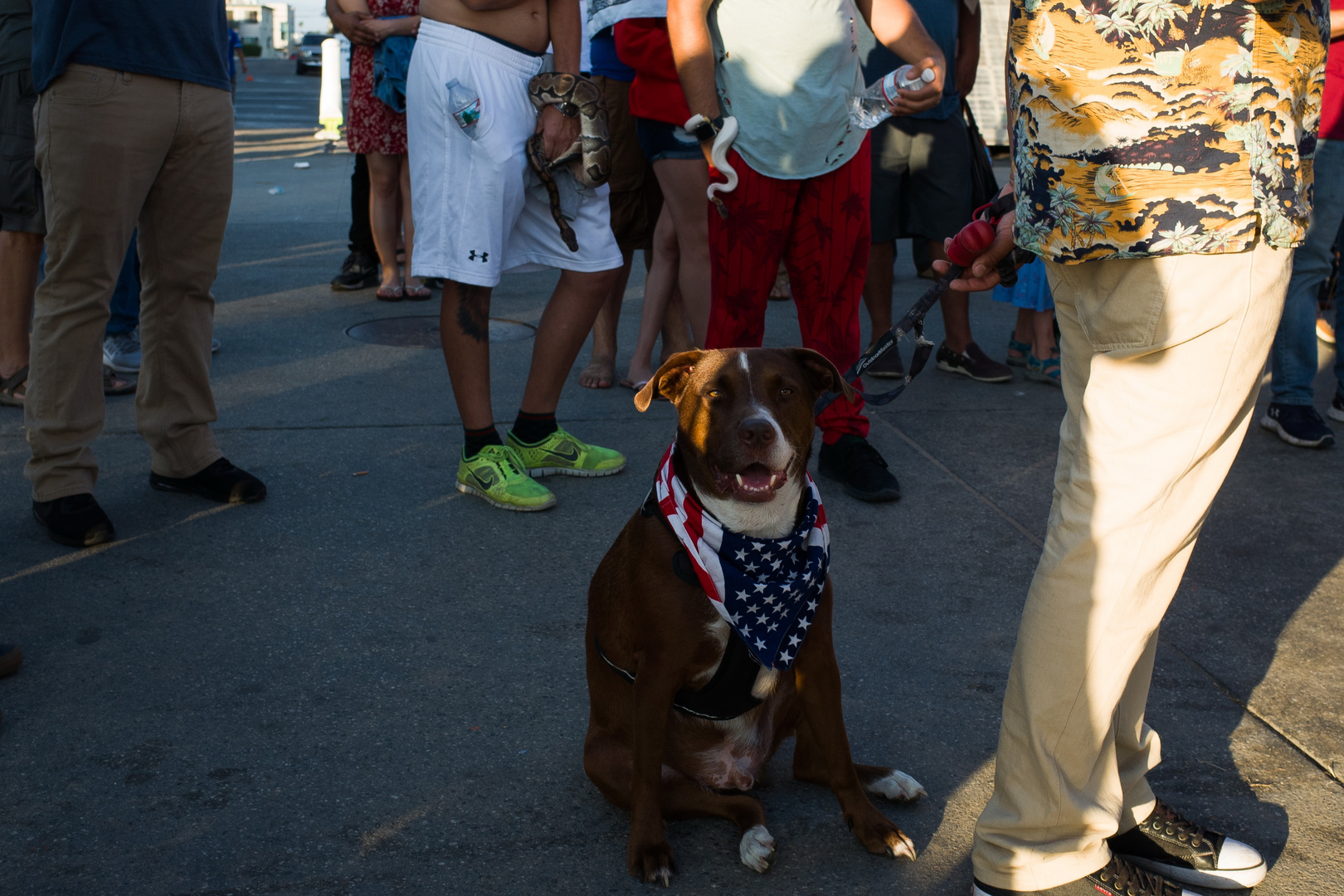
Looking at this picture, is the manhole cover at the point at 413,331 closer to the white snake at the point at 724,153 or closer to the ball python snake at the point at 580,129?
the ball python snake at the point at 580,129

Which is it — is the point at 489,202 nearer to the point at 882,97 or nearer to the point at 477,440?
the point at 477,440

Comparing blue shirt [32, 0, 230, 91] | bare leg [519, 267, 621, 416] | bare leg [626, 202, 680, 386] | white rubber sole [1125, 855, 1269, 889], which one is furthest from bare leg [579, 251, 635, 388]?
white rubber sole [1125, 855, 1269, 889]

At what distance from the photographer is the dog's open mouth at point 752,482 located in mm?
2473

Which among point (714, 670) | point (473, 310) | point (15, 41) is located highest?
point (15, 41)

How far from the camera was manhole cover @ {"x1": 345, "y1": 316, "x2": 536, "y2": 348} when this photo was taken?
662 cm

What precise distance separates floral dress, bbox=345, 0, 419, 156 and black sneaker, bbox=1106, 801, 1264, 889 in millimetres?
6151

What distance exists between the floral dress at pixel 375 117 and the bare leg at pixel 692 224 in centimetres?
303

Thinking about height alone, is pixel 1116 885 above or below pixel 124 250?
below

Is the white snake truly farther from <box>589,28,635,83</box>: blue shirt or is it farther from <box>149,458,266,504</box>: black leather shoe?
<box>149,458,266,504</box>: black leather shoe

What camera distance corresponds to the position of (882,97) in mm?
4051

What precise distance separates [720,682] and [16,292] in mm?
4210

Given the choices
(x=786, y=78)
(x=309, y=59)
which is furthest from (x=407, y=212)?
(x=309, y=59)

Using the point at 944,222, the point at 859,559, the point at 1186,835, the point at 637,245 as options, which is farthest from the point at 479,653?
the point at 944,222

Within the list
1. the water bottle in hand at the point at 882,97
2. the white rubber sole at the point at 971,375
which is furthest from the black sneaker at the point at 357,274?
the water bottle in hand at the point at 882,97
